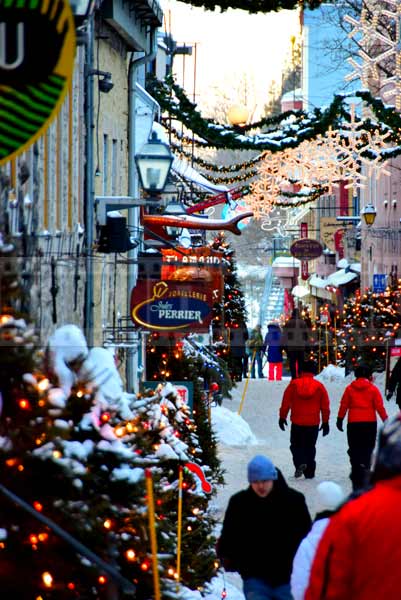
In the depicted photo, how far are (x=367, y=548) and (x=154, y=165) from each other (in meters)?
9.27

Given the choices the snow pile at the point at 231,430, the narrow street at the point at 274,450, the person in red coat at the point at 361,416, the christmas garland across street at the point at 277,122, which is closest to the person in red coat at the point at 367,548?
the narrow street at the point at 274,450

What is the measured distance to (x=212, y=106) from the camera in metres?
65.4

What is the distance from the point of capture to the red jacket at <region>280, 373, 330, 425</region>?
663 inches

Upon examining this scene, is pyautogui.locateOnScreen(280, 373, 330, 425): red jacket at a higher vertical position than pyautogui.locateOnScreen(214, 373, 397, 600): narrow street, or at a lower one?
higher

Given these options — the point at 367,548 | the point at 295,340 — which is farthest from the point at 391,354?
the point at 367,548

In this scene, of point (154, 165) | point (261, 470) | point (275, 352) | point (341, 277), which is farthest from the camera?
point (341, 277)

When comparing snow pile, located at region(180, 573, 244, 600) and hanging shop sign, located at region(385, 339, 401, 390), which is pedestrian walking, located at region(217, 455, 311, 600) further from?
hanging shop sign, located at region(385, 339, 401, 390)

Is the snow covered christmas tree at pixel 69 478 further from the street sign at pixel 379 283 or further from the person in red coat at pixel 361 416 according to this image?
the street sign at pixel 379 283

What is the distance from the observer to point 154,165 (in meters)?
13.9

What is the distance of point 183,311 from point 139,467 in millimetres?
8697

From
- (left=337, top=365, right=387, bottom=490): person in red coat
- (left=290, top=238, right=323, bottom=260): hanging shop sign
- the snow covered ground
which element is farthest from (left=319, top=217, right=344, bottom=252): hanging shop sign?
(left=337, top=365, right=387, bottom=490): person in red coat

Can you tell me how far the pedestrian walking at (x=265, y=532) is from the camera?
8039 mm

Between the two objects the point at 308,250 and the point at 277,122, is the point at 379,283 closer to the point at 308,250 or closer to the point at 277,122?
the point at 308,250

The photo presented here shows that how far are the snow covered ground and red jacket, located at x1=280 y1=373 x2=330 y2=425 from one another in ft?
2.39
